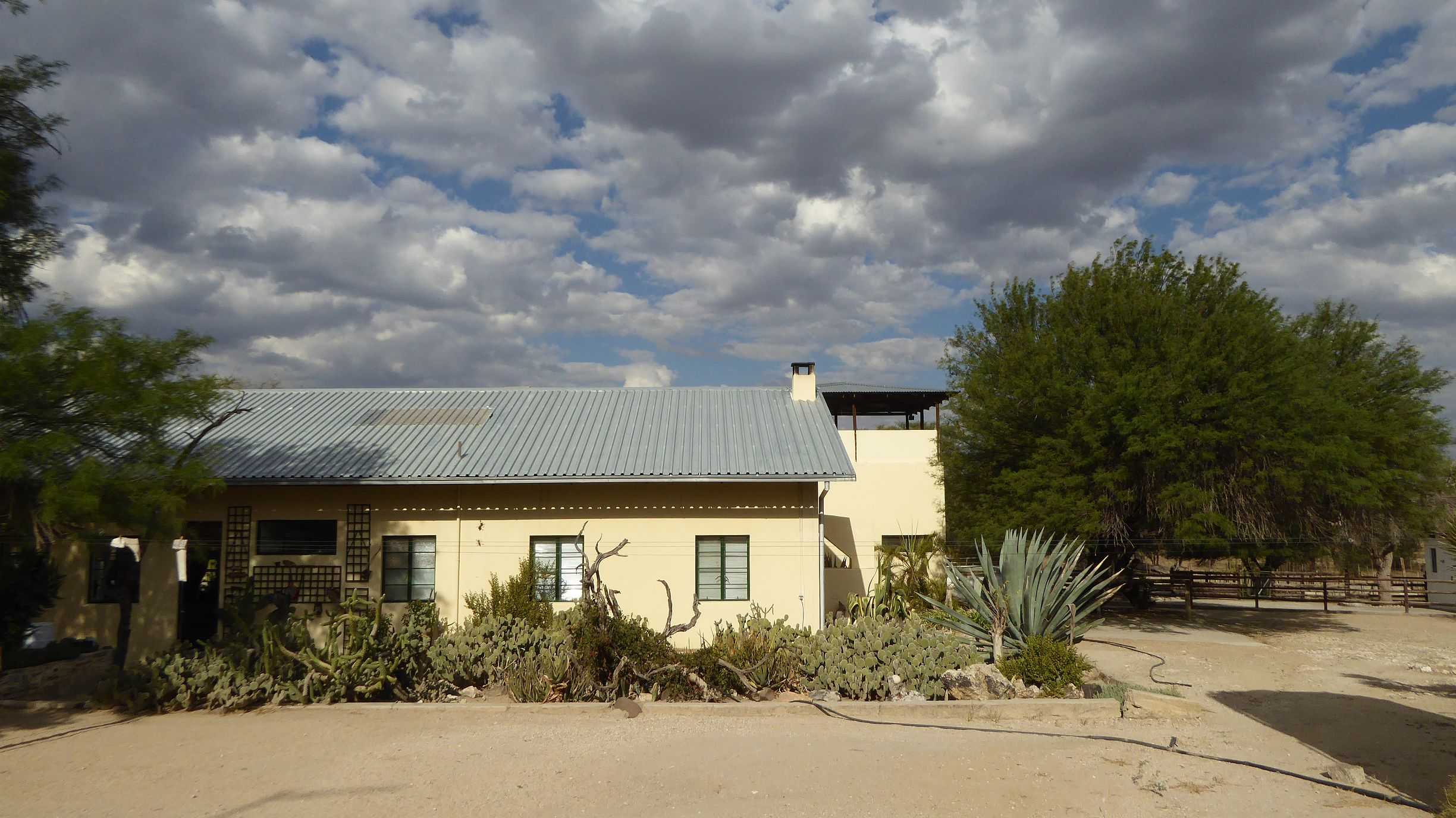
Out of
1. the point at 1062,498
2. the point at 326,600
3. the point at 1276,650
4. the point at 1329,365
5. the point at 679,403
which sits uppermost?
the point at 1329,365

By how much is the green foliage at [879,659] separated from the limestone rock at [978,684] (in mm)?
173

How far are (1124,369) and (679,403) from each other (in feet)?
28.7

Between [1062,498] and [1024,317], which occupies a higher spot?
[1024,317]

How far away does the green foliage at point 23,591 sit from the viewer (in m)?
12.5

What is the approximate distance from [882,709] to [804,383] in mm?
8677

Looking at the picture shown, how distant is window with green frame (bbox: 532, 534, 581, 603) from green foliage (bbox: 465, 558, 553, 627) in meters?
0.08

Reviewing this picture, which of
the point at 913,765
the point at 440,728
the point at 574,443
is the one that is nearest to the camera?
the point at 913,765

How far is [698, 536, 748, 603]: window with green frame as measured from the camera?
14414mm

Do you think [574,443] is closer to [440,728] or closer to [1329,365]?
[440,728]

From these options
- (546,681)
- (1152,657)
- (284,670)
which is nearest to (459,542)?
(284,670)

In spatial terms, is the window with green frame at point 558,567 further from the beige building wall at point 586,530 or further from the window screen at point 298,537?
the window screen at point 298,537

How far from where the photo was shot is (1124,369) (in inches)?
690

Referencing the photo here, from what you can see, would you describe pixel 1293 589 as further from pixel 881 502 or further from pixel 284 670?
pixel 284 670

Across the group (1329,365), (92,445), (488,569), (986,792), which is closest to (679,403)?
(488,569)
